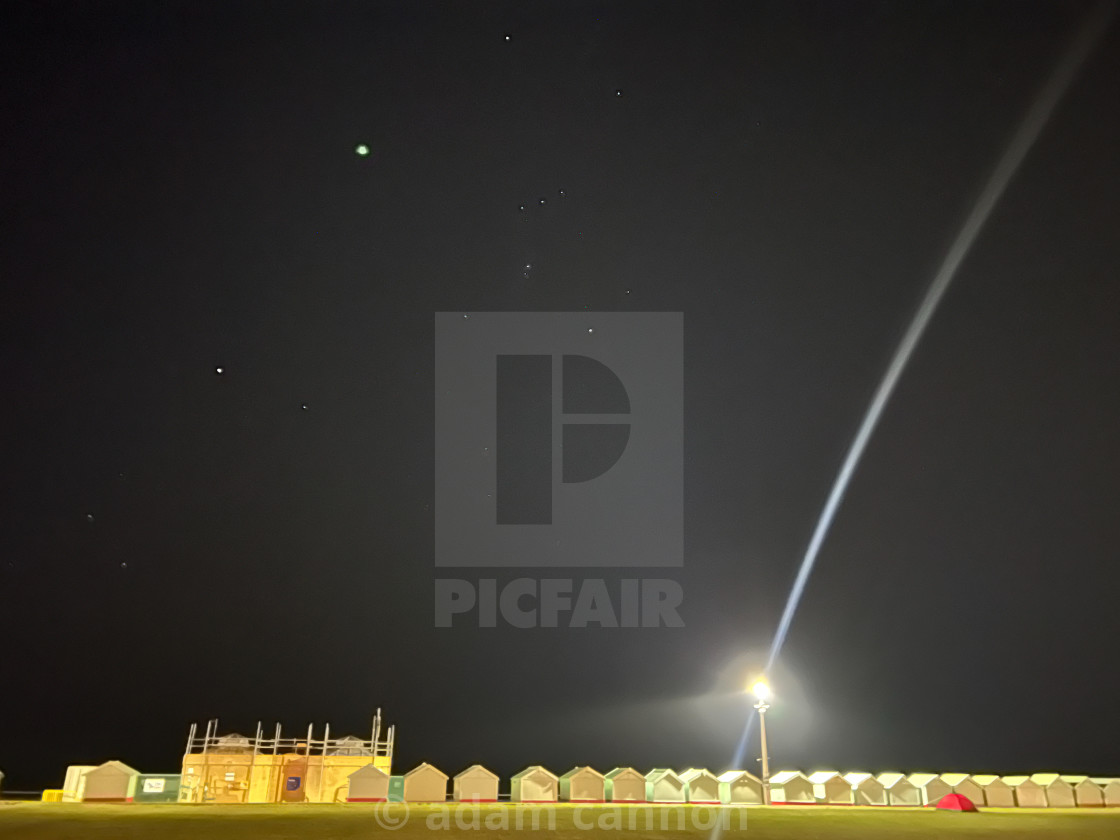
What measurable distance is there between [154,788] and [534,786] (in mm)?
11356

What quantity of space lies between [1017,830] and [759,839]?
395 cm

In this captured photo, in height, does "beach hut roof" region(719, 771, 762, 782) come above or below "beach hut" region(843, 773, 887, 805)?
above

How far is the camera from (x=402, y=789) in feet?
82.5

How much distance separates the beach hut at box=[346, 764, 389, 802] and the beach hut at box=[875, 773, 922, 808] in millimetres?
17317

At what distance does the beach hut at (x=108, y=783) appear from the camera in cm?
2373

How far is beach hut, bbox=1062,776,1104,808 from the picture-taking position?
3128cm

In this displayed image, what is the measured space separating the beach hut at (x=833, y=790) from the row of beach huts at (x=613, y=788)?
32 mm

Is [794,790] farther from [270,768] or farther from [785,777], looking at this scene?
[270,768]

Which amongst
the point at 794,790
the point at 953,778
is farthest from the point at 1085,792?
the point at 794,790

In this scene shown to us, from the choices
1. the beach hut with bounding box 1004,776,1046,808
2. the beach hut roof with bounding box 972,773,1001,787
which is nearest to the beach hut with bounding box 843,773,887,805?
the beach hut roof with bounding box 972,773,1001,787

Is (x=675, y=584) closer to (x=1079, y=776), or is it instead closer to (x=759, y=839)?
(x=1079, y=776)

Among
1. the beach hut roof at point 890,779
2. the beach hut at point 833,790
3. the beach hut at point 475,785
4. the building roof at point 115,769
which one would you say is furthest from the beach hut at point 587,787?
the building roof at point 115,769

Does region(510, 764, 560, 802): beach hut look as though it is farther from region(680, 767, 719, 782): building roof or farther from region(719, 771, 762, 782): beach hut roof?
region(719, 771, 762, 782): beach hut roof

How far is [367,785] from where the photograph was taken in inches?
960
